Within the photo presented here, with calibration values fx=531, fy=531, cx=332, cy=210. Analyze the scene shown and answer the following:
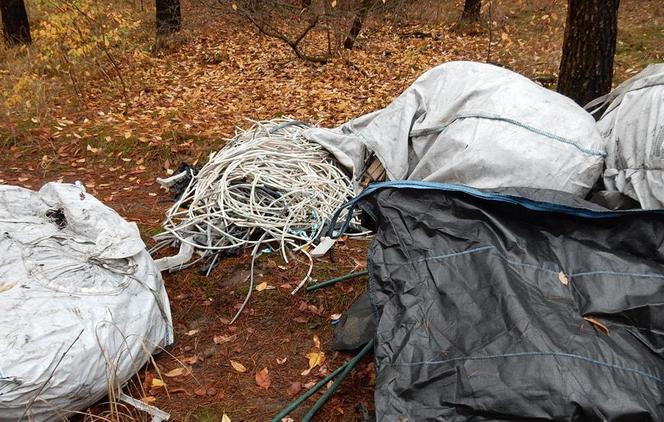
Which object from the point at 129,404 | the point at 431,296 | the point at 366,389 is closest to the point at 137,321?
the point at 129,404

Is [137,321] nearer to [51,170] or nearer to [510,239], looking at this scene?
[510,239]

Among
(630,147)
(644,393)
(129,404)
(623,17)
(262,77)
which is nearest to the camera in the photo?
(644,393)

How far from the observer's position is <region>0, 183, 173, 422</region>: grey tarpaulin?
1.88 metres

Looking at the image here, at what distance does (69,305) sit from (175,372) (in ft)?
1.80

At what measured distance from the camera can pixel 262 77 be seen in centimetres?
709

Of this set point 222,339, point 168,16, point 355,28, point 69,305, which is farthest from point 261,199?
point 168,16

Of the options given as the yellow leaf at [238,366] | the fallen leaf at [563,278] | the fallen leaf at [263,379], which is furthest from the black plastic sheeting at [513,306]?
the yellow leaf at [238,366]

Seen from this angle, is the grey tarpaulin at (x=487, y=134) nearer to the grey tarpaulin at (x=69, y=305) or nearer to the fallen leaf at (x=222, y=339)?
the fallen leaf at (x=222, y=339)

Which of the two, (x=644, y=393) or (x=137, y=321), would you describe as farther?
(x=137, y=321)

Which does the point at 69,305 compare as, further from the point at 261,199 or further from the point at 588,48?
the point at 588,48

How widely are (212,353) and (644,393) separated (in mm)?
1750

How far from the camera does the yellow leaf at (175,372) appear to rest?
2.33 m

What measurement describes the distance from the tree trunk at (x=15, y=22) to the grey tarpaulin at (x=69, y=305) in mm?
7439

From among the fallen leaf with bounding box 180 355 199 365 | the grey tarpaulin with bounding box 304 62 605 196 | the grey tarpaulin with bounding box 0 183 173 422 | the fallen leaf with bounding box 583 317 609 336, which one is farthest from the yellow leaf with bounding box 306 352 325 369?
the fallen leaf with bounding box 583 317 609 336
